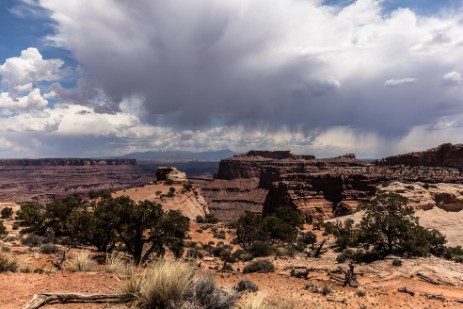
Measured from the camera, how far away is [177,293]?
6863mm

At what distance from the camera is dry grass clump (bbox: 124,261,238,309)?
22.2 feet

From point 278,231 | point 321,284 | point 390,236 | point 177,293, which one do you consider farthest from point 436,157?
point 177,293

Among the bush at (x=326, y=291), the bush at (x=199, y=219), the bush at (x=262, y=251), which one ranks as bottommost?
the bush at (x=199, y=219)

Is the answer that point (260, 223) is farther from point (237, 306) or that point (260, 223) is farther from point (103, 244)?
point (237, 306)

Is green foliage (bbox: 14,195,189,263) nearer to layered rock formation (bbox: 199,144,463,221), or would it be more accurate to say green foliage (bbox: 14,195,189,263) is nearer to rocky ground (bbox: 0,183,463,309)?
rocky ground (bbox: 0,183,463,309)

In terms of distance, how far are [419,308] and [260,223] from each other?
100ft

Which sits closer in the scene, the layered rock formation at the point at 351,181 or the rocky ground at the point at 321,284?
the rocky ground at the point at 321,284

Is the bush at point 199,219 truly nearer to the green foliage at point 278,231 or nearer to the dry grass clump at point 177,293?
the green foliage at point 278,231

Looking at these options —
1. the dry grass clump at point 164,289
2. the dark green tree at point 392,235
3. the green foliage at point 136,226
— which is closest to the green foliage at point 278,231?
the dark green tree at point 392,235

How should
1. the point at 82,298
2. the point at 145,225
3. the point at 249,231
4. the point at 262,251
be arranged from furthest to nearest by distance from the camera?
the point at 249,231 → the point at 262,251 → the point at 145,225 → the point at 82,298

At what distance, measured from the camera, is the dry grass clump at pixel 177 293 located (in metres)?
6.77

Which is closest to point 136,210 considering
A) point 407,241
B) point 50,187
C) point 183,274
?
point 183,274

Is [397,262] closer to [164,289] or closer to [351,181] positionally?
[164,289]

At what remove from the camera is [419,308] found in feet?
39.3
